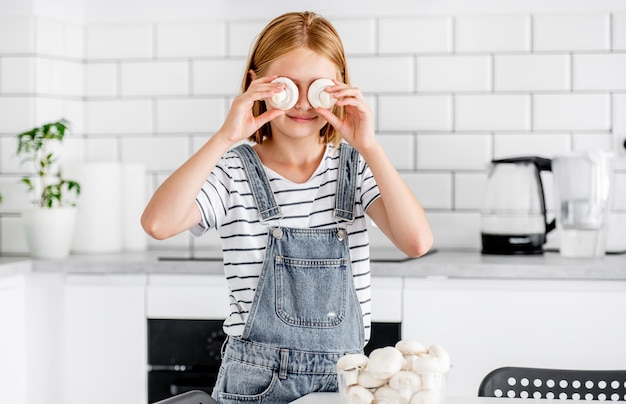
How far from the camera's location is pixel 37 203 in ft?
8.07

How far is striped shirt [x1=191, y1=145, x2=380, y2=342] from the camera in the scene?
4.85 ft

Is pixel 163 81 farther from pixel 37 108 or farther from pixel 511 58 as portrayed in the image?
pixel 511 58

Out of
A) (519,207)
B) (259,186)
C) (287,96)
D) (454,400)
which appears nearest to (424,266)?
(519,207)

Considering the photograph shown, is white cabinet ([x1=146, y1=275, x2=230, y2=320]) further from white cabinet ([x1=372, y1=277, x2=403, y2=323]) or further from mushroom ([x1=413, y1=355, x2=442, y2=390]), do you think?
mushroom ([x1=413, y1=355, x2=442, y2=390])

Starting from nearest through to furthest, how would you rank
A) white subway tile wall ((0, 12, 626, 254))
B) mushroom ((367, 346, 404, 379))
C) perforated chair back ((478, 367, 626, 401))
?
mushroom ((367, 346, 404, 379)) → perforated chair back ((478, 367, 626, 401)) → white subway tile wall ((0, 12, 626, 254))

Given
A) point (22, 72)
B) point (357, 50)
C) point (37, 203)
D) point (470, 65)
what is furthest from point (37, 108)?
point (470, 65)

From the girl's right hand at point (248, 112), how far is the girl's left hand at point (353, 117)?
0.08m

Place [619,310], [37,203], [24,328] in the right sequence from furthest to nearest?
[37,203], [24,328], [619,310]

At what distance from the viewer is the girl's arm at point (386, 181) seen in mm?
1415

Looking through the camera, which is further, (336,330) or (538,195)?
(538,195)

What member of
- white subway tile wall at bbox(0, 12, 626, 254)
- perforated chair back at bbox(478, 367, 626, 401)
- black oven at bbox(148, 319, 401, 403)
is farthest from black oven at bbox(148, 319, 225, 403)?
perforated chair back at bbox(478, 367, 626, 401)

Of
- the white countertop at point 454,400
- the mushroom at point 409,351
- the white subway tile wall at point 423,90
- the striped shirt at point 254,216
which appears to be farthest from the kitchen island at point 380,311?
the mushroom at point 409,351

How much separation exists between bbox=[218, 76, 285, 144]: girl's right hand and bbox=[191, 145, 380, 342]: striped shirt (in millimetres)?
106

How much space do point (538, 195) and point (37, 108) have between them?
137 centimetres
